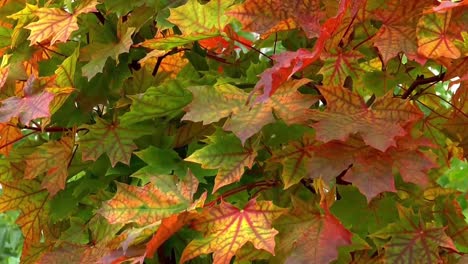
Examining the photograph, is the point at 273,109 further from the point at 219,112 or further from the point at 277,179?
the point at 277,179

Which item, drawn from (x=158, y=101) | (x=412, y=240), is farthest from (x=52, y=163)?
(x=412, y=240)

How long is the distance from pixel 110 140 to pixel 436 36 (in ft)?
1.67

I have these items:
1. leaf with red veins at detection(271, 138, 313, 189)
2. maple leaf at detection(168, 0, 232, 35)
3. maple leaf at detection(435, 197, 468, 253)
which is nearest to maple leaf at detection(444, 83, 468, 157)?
maple leaf at detection(435, 197, 468, 253)

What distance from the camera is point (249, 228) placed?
38.3 inches

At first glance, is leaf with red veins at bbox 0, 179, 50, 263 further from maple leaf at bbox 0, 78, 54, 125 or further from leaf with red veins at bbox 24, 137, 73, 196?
maple leaf at bbox 0, 78, 54, 125

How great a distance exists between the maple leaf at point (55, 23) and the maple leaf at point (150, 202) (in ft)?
0.86

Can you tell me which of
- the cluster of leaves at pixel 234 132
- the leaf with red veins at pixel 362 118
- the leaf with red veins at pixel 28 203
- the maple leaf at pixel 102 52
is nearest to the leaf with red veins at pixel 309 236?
the cluster of leaves at pixel 234 132

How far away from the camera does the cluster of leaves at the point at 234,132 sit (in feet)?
3.17

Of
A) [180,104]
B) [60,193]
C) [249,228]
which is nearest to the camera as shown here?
[249,228]

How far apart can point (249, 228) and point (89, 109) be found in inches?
15.2

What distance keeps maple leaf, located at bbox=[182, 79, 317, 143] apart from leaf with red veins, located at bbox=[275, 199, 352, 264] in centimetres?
13

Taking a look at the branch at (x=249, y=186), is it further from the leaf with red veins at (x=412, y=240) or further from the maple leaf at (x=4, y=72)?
the maple leaf at (x=4, y=72)

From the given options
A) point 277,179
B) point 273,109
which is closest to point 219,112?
point 273,109

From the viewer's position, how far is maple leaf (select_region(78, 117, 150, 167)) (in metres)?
1.13
